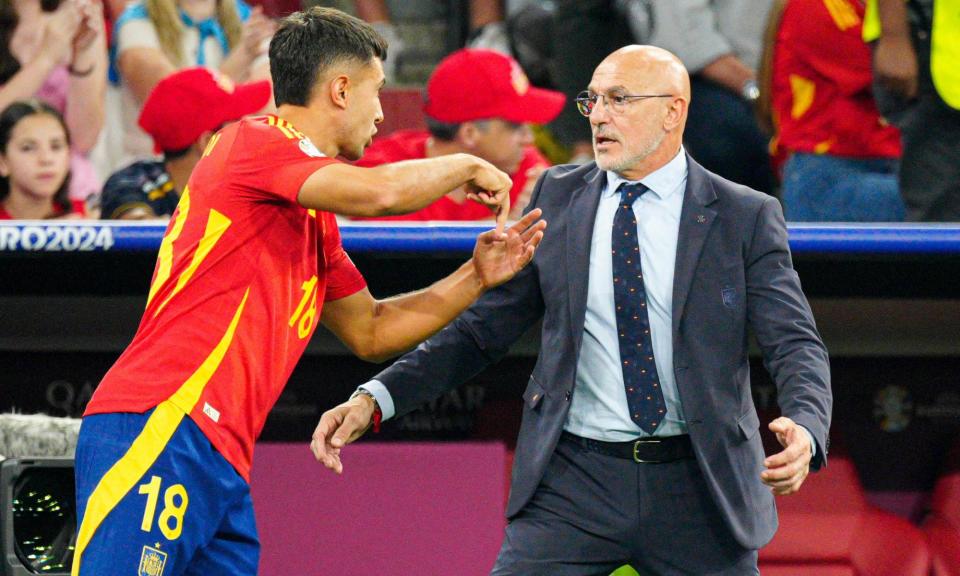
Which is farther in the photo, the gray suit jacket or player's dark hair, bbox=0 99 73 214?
player's dark hair, bbox=0 99 73 214

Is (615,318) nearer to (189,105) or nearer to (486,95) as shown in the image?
(486,95)

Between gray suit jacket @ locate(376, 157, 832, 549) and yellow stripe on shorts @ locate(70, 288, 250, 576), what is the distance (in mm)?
704

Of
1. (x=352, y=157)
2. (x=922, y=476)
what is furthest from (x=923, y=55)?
(x=352, y=157)

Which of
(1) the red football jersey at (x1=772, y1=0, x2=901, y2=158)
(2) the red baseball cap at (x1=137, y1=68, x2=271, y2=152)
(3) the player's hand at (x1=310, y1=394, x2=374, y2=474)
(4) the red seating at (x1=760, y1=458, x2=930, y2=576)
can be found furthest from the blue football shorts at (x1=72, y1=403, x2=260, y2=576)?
(1) the red football jersey at (x1=772, y1=0, x2=901, y2=158)

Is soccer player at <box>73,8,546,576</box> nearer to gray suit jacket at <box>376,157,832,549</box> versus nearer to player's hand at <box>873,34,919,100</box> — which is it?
gray suit jacket at <box>376,157,832,549</box>

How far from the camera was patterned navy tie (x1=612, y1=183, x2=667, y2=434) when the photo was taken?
337 cm

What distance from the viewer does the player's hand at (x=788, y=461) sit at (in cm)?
290

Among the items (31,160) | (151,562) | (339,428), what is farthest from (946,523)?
(31,160)

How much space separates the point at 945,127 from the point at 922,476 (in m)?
1.31

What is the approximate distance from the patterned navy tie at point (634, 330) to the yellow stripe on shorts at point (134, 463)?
1.05m

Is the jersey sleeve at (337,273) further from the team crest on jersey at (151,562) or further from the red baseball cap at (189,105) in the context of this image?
the red baseball cap at (189,105)

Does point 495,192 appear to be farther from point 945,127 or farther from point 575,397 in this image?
point 945,127

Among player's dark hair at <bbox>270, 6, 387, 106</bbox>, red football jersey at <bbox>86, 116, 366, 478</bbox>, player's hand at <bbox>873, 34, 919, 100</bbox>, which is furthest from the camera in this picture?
player's hand at <bbox>873, 34, 919, 100</bbox>

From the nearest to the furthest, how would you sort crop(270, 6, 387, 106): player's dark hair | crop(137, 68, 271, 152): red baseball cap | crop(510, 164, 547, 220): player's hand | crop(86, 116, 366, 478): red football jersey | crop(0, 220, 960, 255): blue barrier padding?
1. crop(86, 116, 366, 478): red football jersey
2. crop(270, 6, 387, 106): player's dark hair
3. crop(0, 220, 960, 255): blue barrier padding
4. crop(137, 68, 271, 152): red baseball cap
5. crop(510, 164, 547, 220): player's hand
